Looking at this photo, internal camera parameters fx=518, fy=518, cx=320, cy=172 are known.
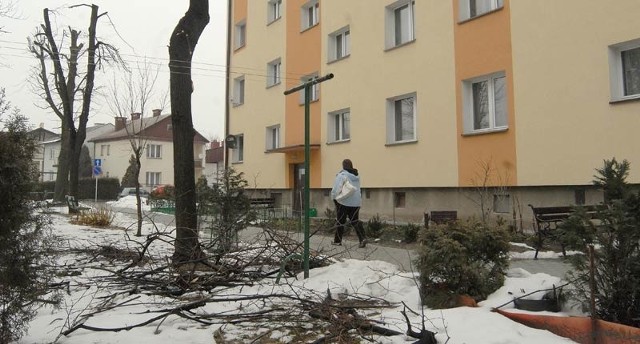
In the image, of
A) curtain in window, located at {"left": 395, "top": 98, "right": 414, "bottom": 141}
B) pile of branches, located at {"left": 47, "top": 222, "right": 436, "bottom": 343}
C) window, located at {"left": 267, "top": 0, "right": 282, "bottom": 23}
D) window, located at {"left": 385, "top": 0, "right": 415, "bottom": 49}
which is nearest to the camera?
pile of branches, located at {"left": 47, "top": 222, "right": 436, "bottom": 343}

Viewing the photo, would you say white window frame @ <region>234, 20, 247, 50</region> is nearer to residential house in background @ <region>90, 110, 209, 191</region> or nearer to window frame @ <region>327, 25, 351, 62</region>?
window frame @ <region>327, 25, 351, 62</region>

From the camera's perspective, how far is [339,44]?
17516 millimetres

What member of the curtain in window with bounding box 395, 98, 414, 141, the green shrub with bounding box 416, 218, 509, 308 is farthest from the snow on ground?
the curtain in window with bounding box 395, 98, 414, 141

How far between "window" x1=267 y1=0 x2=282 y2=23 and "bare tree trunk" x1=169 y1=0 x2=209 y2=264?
44.5ft

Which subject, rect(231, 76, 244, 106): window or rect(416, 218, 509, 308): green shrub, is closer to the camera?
rect(416, 218, 509, 308): green shrub

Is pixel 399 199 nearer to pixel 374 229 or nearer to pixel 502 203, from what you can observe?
pixel 374 229

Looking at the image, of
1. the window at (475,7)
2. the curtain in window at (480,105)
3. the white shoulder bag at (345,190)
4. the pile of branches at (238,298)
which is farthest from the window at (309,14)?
the pile of branches at (238,298)

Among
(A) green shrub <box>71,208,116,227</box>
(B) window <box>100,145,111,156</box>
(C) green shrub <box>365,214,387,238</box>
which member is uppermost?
(B) window <box>100,145,111,156</box>

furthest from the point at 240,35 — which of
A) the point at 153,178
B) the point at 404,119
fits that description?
the point at 153,178

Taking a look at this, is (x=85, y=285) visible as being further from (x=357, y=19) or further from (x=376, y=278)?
(x=357, y=19)

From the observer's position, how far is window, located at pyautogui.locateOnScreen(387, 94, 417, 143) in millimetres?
14344

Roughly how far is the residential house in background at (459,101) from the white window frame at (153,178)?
39749mm

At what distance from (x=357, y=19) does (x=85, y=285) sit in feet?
41.1

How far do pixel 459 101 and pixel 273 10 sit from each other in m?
11.5
